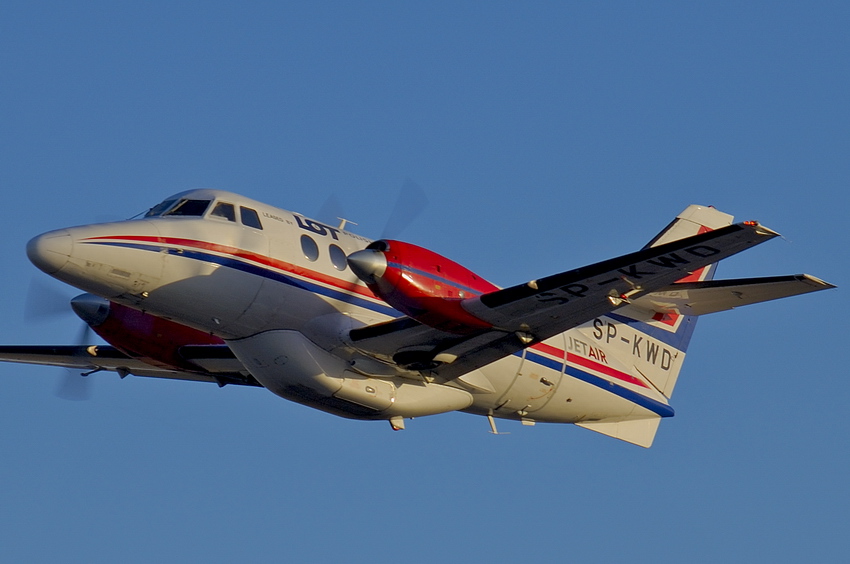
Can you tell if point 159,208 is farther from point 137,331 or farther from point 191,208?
point 137,331

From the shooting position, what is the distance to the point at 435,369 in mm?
17250

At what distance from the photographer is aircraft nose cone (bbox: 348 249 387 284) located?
1525 centimetres

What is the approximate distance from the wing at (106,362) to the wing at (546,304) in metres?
3.53

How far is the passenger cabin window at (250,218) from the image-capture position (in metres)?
16.4

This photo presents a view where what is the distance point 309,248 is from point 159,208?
7.48ft

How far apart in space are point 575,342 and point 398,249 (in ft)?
16.4

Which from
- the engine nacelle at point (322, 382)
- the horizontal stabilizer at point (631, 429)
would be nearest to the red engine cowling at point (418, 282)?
the engine nacelle at point (322, 382)

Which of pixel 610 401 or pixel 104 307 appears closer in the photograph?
pixel 104 307

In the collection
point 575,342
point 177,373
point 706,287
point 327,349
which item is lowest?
point 177,373

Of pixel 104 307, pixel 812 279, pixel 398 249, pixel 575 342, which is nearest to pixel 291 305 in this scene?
pixel 398 249

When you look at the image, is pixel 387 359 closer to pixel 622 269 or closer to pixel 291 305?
pixel 291 305

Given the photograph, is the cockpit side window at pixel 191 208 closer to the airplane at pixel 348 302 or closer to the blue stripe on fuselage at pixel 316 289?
the airplane at pixel 348 302

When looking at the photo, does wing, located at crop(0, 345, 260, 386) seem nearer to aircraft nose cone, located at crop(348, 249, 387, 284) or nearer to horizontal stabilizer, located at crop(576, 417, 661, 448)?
aircraft nose cone, located at crop(348, 249, 387, 284)

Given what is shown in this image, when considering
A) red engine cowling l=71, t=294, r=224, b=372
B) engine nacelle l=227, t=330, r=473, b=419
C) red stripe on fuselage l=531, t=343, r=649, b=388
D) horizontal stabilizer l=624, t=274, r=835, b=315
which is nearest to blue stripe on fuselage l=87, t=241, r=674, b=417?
red stripe on fuselage l=531, t=343, r=649, b=388
